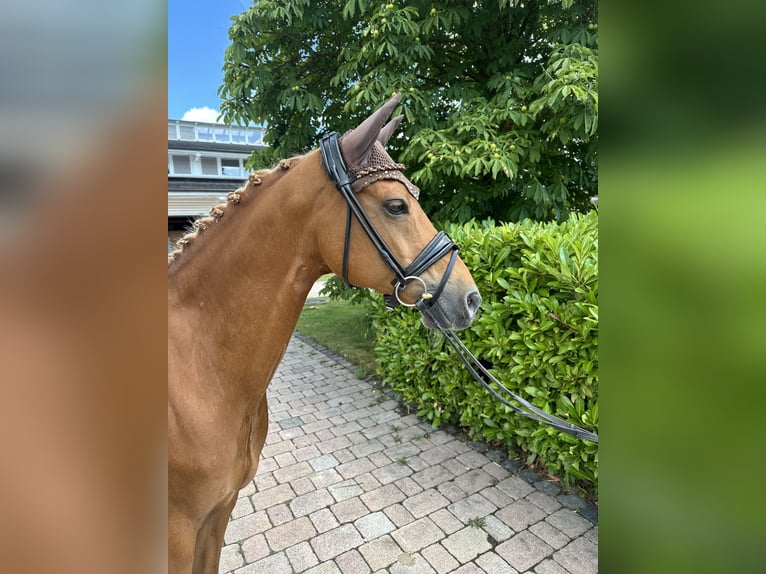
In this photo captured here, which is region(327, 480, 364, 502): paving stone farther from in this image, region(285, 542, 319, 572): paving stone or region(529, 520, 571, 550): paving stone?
region(529, 520, 571, 550): paving stone

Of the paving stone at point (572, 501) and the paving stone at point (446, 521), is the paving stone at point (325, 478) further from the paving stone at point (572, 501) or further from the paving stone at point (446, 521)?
the paving stone at point (572, 501)

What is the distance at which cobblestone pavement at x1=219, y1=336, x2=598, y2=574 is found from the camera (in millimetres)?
2701

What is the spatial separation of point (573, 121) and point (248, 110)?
3.56m

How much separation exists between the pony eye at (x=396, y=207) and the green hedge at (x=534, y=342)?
5.50ft

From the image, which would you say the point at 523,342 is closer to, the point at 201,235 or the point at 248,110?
the point at 201,235

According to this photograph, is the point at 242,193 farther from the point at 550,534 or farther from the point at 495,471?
the point at 495,471

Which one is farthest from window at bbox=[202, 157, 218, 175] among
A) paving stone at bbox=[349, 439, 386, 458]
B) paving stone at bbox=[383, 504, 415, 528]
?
paving stone at bbox=[383, 504, 415, 528]

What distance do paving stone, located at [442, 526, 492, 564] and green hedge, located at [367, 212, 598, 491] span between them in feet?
2.77
